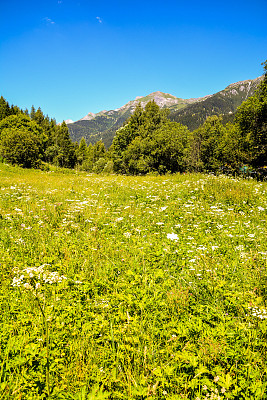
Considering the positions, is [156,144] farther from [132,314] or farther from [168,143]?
[132,314]

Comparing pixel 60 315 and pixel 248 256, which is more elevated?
pixel 248 256

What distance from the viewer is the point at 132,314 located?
292 cm

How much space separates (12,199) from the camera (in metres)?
8.67

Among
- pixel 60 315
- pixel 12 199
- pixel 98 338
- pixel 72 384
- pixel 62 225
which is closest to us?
pixel 72 384

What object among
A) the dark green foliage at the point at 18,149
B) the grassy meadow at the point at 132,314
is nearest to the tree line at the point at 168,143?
the dark green foliage at the point at 18,149

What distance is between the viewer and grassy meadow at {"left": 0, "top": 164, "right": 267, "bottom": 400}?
1.99 metres

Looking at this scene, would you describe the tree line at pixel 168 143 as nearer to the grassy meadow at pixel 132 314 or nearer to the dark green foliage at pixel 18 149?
the dark green foliage at pixel 18 149

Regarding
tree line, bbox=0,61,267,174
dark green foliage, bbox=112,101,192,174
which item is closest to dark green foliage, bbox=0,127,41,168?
tree line, bbox=0,61,267,174

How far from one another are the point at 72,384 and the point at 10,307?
1585mm

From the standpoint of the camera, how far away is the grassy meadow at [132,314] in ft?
6.53

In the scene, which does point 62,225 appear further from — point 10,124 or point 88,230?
point 10,124

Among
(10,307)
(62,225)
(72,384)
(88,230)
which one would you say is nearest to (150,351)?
(72,384)

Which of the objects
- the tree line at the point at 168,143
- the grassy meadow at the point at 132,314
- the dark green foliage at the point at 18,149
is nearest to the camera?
the grassy meadow at the point at 132,314

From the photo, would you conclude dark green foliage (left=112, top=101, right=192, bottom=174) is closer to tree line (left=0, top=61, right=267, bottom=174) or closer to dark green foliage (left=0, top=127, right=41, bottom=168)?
tree line (left=0, top=61, right=267, bottom=174)
